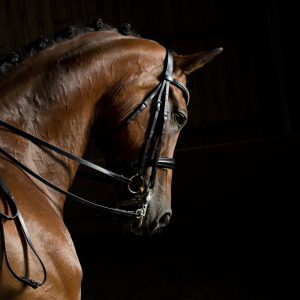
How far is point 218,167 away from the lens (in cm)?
418

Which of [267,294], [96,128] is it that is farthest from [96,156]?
[96,128]

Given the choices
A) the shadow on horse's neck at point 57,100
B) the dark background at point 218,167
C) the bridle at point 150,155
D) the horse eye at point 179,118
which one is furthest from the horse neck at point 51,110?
the dark background at point 218,167

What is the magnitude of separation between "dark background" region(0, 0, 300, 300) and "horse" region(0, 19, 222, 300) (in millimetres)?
1255

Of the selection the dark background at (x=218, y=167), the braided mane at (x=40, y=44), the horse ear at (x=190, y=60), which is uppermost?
the braided mane at (x=40, y=44)

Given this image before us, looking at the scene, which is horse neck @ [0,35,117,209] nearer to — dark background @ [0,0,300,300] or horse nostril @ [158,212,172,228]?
horse nostril @ [158,212,172,228]

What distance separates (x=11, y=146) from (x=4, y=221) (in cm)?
27

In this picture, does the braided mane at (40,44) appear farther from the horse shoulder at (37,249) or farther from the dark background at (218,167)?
the dark background at (218,167)

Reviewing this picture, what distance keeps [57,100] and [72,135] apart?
0.39 ft

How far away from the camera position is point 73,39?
1.78 m

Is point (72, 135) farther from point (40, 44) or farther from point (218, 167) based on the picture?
point (218, 167)

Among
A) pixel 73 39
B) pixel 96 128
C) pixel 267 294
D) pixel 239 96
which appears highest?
pixel 73 39

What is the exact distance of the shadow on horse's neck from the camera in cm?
164

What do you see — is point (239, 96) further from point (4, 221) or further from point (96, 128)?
point (4, 221)

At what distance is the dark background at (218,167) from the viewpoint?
3.92 meters
